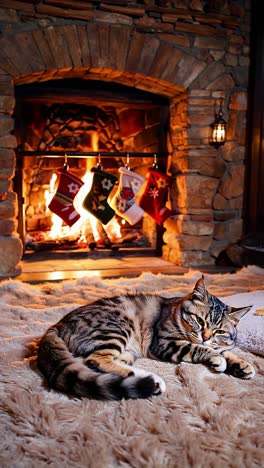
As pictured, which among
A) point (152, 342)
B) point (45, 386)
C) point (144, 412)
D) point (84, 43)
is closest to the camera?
point (144, 412)

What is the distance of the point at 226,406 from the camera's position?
1503 millimetres

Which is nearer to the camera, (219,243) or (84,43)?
(84,43)

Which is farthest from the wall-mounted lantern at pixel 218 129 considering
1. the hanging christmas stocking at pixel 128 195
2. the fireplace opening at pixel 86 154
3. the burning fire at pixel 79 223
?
the burning fire at pixel 79 223

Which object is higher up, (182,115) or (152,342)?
(182,115)

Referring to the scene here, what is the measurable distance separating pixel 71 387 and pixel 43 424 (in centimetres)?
16

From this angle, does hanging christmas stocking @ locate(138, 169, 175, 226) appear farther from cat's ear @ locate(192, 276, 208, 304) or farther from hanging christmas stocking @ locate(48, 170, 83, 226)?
cat's ear @ locate(192, 276, 208, 304)

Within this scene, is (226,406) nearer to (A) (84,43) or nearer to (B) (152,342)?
(B) (152,342)

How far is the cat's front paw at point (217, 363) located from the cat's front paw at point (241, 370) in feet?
0.13

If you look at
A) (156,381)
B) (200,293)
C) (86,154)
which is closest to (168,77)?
(86,154)

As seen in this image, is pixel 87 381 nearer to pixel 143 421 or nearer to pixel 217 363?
pixel 143 421

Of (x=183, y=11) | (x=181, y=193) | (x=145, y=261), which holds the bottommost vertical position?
(x=145, y=261)

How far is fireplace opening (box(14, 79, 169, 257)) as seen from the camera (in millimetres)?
3873

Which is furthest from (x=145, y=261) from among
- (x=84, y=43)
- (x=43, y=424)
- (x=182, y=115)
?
(x=43, y=424)

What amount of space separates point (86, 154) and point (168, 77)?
3.10ft
